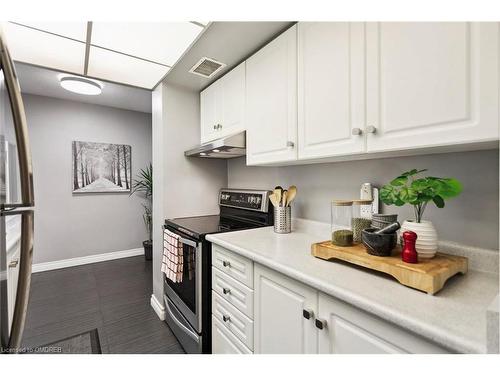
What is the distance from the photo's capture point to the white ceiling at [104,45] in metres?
1.38

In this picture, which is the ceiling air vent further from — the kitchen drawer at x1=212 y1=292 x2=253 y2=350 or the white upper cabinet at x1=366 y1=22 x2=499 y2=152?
the kitchen drawer at x1=212 y1=292 x2=253 y2=350

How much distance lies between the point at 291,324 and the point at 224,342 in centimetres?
62

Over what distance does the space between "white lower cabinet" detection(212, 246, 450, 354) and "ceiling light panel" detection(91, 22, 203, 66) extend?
4.43 feet

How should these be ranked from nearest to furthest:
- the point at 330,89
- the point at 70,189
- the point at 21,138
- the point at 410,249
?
the point at 21,138, the point at 410,249, the point at 330,89, the point at 70,189

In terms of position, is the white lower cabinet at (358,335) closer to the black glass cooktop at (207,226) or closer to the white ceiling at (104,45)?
the black glass cooktop at (207,226)

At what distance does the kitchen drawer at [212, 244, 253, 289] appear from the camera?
122 centimetres

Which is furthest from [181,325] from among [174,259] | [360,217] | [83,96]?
[83,96]

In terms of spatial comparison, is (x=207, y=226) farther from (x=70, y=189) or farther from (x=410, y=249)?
(x=70, y=189)

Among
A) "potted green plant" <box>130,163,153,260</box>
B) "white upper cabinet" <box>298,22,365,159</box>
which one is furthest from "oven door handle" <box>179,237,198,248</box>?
"potted green plant" <box>130,163,153,260</box>

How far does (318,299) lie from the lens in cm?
88

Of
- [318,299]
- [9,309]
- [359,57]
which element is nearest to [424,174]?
[359,57]

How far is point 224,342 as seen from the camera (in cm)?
138
